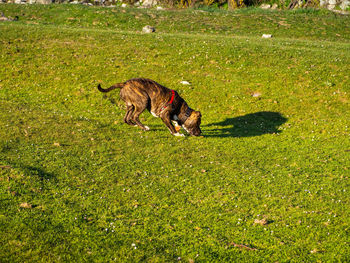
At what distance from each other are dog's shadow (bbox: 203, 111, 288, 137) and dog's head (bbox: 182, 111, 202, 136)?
118 centimetres

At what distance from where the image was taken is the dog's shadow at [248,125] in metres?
17.8

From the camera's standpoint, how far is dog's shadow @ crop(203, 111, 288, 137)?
17766 millimetres

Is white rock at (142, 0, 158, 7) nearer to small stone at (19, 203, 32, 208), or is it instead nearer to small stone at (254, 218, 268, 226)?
small stone at (19, 203, 32, 208)

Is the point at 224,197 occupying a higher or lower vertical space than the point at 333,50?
lower

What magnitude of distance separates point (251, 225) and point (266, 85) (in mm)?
15832

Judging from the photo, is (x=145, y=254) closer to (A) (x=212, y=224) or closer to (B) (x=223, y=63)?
(A) (x=212, y=224)

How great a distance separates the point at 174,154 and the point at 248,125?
6.58 meters

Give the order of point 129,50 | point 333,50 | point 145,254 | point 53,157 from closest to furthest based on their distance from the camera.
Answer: point 145,254, point 53,157, point 129,50, point 333,50

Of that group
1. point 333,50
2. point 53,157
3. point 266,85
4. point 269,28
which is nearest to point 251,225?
point 53,157

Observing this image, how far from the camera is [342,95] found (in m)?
21.9

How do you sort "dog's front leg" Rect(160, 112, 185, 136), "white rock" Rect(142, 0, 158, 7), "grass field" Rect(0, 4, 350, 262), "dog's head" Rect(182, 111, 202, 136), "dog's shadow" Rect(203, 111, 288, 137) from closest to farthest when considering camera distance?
"grass field" Rect(0, 4, 350, 262)
"dog's front leg" Rect(160, 112, 185, 136)
"dog's head" Rect(182, 111, 202, 136)
"dog's shadow" Rect(203, 111, 288, 137)
"white rock" Rect(142, 0, 158, 7)

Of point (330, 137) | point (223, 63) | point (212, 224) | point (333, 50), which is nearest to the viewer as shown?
point (212, 224)

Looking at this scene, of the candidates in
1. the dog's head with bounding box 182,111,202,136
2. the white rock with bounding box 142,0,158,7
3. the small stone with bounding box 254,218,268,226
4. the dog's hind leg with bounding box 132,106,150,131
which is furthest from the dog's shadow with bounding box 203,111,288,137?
the white rock with bounding box 142,0,158,7

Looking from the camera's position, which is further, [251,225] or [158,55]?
[158,55]
